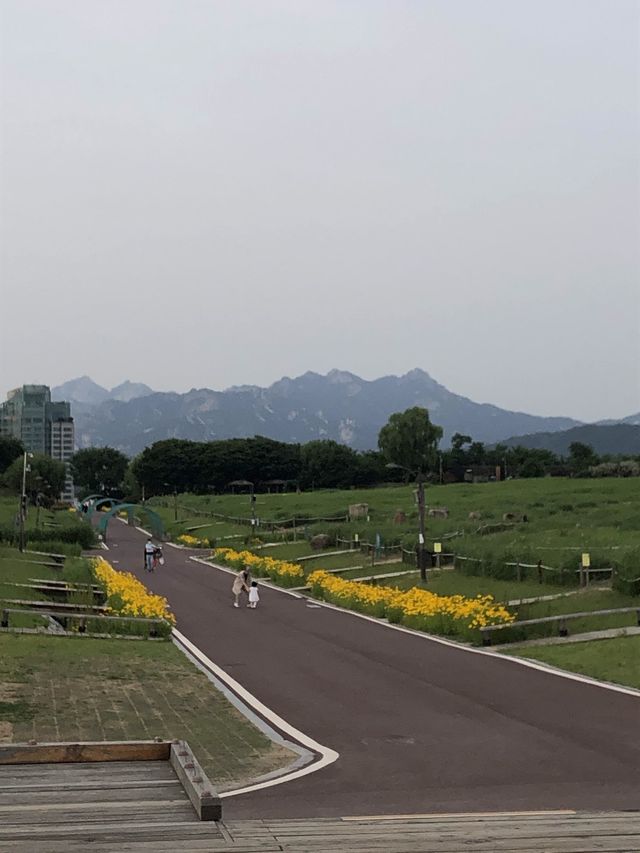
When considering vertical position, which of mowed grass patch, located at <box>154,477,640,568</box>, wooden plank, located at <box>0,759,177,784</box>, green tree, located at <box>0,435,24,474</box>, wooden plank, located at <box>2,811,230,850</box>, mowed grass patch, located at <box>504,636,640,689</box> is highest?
green tree, located at <box>0,435,24,474</box>

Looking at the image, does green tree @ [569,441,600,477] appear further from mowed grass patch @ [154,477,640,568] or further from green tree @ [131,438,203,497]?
green tree @ [131,438,203,497]

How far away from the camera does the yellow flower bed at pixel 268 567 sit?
40906mm

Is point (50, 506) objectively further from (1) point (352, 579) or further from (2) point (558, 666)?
(2) point (558, 666)

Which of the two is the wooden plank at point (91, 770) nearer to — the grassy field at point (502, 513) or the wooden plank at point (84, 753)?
the wooden plank at point (84, 753)

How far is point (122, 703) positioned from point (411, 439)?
119m

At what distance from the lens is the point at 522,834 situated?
23.3 feet

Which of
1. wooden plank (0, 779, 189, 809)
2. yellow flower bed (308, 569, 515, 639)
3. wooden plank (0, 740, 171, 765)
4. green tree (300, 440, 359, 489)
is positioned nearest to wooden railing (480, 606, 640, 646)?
yellow flower bed (308, 569, 515, 639)

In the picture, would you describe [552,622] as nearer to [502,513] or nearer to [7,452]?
[502,513]

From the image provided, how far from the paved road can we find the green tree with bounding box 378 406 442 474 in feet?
350

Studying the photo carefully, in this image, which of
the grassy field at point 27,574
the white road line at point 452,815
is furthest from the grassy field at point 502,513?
the white road line at point 452,815

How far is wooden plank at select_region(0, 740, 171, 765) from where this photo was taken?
8.44 meters

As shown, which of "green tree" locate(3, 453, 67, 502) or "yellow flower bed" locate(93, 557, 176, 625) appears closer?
"yellow flower bed" locate(93, 557, 176, 625)

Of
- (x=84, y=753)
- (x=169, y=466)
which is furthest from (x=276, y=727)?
(x=169, y=466)

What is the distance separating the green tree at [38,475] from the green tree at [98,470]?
1793 inches
